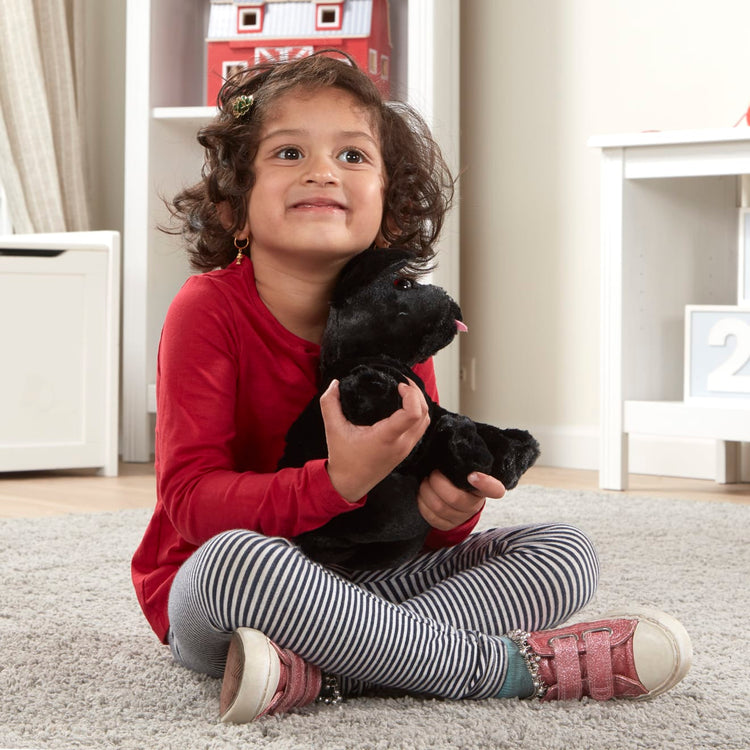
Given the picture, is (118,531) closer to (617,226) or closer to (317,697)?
(317,697)

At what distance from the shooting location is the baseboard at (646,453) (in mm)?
2234

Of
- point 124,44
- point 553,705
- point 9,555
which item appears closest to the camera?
point 553,705

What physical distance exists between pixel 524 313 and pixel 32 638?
1575mm

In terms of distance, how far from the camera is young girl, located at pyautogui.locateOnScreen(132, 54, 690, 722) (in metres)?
0.79

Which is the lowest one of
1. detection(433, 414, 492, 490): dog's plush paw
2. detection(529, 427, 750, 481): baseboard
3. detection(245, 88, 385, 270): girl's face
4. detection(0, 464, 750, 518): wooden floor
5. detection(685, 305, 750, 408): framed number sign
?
detection(0, 464, 750, 518): wooden floor

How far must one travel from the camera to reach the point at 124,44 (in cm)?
276

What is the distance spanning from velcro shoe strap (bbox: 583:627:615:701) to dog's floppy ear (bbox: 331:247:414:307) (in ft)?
1.07

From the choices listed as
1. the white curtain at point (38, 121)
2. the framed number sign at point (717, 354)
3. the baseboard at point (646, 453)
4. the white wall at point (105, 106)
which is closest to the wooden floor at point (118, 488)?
the baseboard at point (646, 453)

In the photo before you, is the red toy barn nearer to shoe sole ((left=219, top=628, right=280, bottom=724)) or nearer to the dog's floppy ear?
the dog's floppy ear

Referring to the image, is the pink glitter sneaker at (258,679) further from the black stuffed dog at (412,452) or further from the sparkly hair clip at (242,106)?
the sparkly hair clip at (242,106)

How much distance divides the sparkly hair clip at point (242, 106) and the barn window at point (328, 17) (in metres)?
1.46

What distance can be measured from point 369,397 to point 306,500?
90 mm

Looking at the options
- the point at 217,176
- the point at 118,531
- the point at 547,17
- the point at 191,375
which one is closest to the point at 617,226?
the point at 547,17

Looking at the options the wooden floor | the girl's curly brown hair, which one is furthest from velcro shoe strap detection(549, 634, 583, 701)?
the wooden floor
